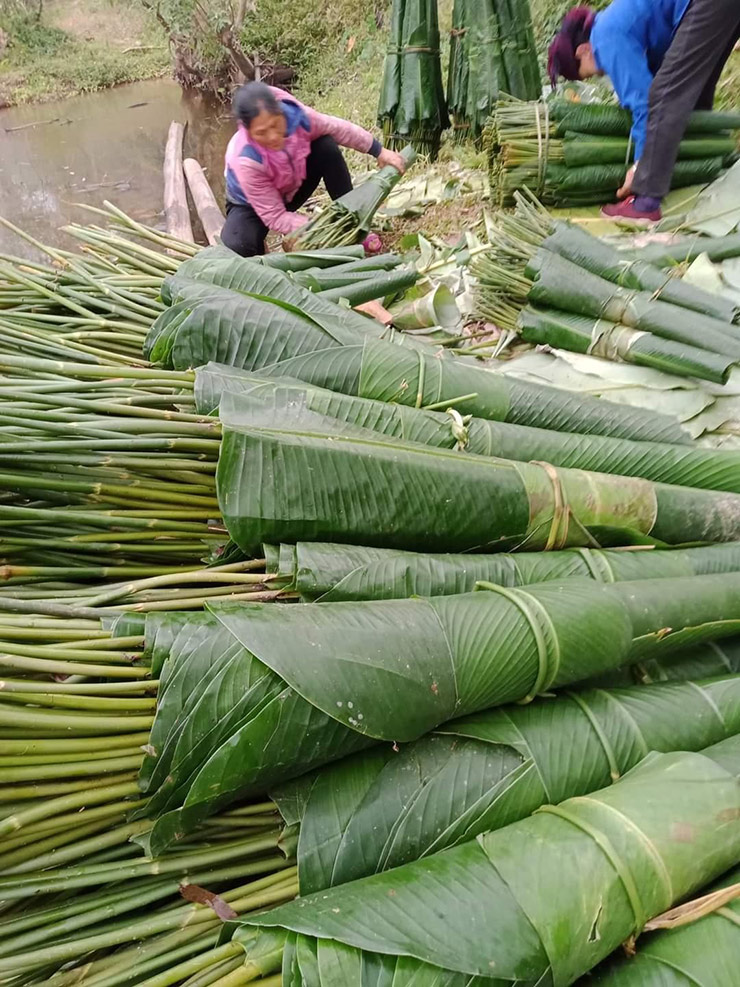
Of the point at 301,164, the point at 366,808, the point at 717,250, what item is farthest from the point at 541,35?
the point at 366,808

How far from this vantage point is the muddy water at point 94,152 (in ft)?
25.9

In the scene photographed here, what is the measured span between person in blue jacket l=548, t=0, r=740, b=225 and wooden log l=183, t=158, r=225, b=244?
10.4ft

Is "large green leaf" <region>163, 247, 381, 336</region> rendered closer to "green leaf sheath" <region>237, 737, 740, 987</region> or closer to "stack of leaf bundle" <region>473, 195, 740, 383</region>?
"stack of leaf bundle" <region>473, 195, 740, 383</region>

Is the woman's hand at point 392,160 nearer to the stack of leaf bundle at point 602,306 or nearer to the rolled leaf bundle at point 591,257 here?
the rolled leaf bundle at point 591,257

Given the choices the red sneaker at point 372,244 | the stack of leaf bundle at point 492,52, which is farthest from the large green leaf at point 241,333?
the stack of leaf bundle at point 492,52

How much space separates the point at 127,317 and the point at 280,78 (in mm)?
10539

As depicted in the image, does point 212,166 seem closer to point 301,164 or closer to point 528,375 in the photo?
point 301,164

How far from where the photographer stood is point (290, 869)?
107cm

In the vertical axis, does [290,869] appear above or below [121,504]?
below

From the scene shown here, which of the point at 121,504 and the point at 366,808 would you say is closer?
the point at 366,808

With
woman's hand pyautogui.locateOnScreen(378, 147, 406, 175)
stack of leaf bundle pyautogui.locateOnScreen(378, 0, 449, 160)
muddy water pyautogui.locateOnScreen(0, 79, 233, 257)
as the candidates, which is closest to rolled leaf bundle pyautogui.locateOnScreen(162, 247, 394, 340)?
woman's hand pyautogui.locateOnScreen(378, 147, 406, 175)

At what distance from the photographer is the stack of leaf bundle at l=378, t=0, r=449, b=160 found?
538 centimetres

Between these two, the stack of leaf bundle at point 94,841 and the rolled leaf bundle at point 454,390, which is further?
the rolled leaf bundle at point 454,390

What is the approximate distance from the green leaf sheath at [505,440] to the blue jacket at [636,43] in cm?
257
